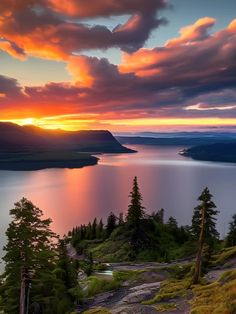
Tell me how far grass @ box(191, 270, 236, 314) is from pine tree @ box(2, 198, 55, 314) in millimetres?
15799

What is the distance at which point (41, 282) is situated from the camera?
37.7 m

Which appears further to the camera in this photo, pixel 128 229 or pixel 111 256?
pixel 128 229

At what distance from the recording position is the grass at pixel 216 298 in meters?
29.8

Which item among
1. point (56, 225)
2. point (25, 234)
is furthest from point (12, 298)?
point (56, 225)

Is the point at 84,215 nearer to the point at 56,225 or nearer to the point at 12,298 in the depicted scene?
the point at 56,225

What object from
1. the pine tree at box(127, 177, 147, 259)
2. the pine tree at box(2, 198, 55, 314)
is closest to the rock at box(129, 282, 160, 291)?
the pine tree at box(2, 198, 55, 314)

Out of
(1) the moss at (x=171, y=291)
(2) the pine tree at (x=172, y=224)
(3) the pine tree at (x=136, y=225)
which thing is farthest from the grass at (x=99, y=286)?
(2) the pine tree at (x=172, y=224)

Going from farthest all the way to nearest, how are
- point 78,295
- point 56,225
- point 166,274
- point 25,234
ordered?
point 56,225 → point 166,274 → point 78,295 → point 25,234

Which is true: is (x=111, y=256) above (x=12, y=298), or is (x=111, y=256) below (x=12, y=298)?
below

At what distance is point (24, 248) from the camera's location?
33625 mm

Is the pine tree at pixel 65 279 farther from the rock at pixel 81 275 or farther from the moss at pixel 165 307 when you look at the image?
the rock at pixel 81 275

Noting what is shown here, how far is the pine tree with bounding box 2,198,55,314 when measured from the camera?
33666 millimetres

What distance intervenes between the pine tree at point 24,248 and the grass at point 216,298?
15799 millimetres

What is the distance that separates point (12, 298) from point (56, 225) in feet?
452
